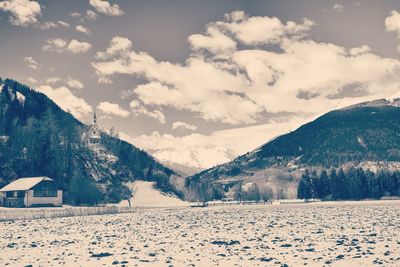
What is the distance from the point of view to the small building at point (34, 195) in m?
146

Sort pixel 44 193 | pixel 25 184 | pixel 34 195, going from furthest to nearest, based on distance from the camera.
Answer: pixel 25 184
pixel 44 193
pixel 34 195

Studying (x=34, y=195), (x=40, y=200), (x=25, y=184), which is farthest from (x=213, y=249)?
(x=25, y=184)

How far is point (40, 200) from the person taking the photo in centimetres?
14662

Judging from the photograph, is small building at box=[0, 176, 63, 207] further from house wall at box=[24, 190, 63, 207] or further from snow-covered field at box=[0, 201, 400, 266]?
snow-covered field at box=[0, 201, 400, 266]

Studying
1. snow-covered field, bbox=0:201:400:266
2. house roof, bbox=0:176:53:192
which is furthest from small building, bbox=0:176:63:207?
snow-covered field, bbox=0:201:400:266

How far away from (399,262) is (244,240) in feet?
50.4

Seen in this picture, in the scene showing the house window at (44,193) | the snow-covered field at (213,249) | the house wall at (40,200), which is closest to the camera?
the snow-covered field at (213,249)

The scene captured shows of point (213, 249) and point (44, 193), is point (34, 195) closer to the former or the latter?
point (44, 193)

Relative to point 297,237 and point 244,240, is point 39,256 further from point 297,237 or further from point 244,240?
point 297,237

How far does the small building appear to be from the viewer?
478ft

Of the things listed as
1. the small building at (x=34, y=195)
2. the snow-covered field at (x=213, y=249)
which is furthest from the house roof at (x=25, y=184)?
the snow-covered field at (x=213, y=249)

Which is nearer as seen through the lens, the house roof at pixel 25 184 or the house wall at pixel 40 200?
the house wall at pixel 40 200

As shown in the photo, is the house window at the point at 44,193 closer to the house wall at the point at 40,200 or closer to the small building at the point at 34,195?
the small building at the point at 34,195

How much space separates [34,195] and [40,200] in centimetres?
250
